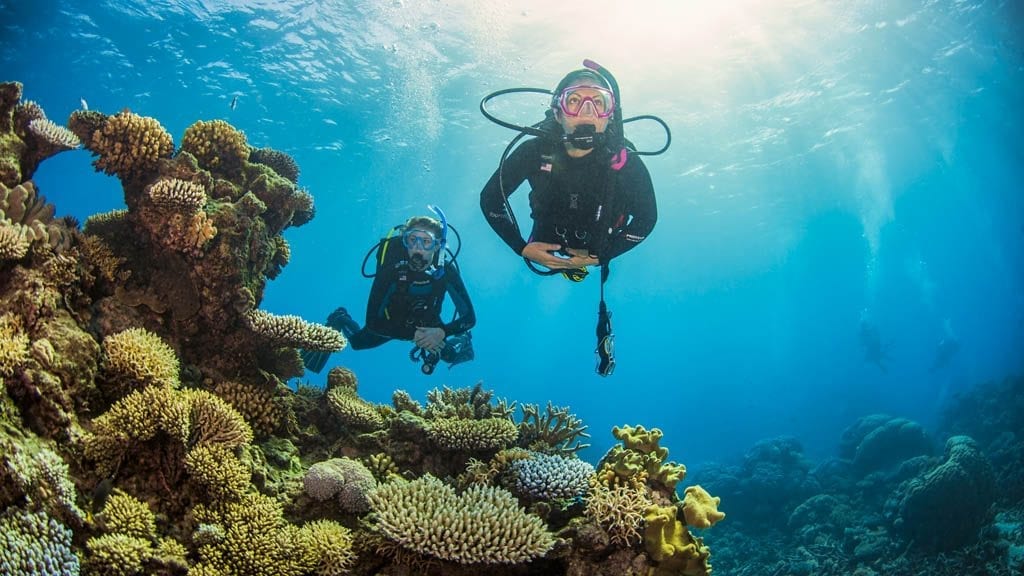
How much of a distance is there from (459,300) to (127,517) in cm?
671

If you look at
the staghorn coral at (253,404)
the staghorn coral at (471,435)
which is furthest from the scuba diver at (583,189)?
the staghorn coral at (253,404)

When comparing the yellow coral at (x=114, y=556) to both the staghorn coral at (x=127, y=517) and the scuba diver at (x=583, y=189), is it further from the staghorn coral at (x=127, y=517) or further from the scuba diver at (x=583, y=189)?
the scuba diver at (x=583, y=189)

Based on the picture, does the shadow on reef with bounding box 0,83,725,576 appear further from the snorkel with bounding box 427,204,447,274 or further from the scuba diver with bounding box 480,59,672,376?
the snorkel with bounding box 427,204,447,274

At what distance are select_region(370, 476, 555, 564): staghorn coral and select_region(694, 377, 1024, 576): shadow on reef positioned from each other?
1268 cm

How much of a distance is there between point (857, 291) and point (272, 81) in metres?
105

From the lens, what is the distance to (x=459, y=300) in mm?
9695

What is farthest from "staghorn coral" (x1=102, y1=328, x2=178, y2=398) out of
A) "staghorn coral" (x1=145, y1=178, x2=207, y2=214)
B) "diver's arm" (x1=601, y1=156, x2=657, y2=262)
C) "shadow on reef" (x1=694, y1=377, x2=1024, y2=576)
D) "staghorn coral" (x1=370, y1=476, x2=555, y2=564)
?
"shadow on reef" (x1=694, y1=377, x2=1024, y2=576)

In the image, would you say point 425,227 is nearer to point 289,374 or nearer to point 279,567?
point 289,374

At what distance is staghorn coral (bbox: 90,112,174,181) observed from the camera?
487 cm

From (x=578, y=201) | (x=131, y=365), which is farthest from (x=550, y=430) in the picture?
(x=131, y=365)

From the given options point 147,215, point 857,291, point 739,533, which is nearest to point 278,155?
point 147,215

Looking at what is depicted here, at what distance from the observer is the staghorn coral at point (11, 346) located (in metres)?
3.22

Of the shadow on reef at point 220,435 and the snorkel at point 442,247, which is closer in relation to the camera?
the shadow on reef at point 220,435

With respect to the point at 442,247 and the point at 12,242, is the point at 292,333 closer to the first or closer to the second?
the point at 12,242
